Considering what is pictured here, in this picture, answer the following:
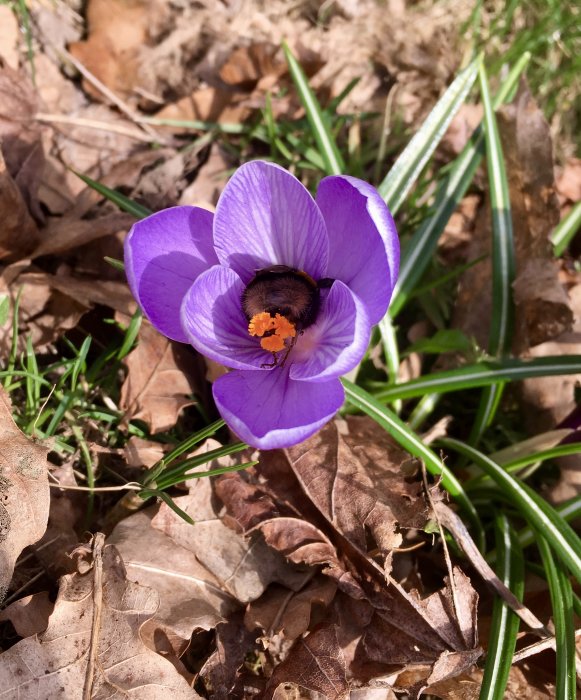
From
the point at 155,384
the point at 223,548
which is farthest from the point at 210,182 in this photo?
the point at 223,548

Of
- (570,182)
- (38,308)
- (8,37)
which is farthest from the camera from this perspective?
(570,182)

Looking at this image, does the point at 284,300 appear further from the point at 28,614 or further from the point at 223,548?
the point at 28,614

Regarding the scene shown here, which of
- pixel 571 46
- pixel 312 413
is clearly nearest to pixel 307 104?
pixel 312 413

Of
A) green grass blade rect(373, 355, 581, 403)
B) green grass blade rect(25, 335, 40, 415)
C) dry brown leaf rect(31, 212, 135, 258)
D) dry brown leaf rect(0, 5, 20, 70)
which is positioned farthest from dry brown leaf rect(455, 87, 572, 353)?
dry brown leaf rect(0, 5, 20, 70)

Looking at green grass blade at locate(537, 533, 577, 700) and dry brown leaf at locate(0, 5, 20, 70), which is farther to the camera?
dry brown leaf at locate(0, 5, 20, 70)

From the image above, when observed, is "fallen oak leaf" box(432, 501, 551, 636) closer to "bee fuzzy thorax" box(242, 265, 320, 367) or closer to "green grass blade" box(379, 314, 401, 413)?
"green grass blade" box(379, 314, 401, 413)
